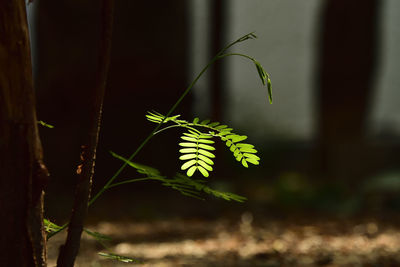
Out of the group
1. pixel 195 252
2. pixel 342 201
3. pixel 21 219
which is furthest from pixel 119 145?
pixel 21 219

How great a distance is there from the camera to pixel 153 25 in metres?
6.37

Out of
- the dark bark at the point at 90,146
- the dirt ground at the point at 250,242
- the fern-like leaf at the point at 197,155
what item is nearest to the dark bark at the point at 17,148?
the dark bark at the point at 90,146

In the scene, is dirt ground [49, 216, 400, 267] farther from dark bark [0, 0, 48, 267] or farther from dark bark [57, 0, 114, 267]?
dark bark [0, 0, 48, 267]

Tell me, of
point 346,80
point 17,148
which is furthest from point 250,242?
point 346,80

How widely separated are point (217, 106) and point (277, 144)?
299cm

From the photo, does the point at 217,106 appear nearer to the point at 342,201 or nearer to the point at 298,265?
the point at 342,201

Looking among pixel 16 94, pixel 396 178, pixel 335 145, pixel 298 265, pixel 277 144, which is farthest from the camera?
pixel 277 144

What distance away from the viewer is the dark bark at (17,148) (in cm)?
138

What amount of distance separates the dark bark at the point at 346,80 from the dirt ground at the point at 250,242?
223 cm

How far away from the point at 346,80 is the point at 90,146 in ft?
20.7

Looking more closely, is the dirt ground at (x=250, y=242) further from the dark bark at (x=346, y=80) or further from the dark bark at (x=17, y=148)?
the dark bark at (x=346, y=80)

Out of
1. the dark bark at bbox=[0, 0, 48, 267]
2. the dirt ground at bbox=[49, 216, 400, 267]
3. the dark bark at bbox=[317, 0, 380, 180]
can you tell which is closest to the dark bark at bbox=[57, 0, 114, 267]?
the dark bark at bbox=[0, 0, 48, 267]

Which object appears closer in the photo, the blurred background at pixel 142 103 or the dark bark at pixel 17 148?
the dark bark at pixel 17 148

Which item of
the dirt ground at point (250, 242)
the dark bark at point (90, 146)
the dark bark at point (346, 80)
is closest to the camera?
the dark bark at point (90, 146)
